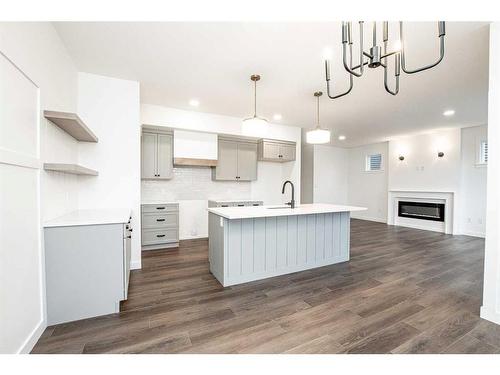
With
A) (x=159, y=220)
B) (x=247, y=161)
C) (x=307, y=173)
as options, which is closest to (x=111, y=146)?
(x=159, y=220)

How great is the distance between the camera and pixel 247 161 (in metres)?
5.16

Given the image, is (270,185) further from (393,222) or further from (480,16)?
(480,16)

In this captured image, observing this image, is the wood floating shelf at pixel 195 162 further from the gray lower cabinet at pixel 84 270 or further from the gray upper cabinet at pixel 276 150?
the gray lower cabinet at pixel 84 270

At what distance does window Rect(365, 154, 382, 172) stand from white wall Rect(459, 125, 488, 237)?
84.2 inches

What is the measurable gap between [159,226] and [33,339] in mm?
2529

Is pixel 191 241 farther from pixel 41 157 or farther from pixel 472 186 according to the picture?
pixel 472 186

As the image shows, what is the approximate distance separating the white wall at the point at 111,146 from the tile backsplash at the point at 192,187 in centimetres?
143

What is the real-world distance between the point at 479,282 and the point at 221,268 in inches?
124

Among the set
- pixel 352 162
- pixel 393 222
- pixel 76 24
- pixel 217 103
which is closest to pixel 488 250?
pixel 217 103

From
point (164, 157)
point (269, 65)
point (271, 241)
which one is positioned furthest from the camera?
point (164, 157)

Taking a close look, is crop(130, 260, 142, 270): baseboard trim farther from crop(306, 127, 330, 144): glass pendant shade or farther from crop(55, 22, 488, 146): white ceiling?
crop(306, 127, 330, 144): glass pendant shade

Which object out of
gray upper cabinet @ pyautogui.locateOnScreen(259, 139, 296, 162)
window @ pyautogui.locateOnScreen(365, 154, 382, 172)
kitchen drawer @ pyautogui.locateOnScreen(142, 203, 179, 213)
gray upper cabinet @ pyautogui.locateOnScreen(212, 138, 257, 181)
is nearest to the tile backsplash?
gray upper cabinet @ pyautogui.locateOnScreen(212, 138, 257, 181)

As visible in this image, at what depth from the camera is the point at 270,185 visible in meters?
5.80
